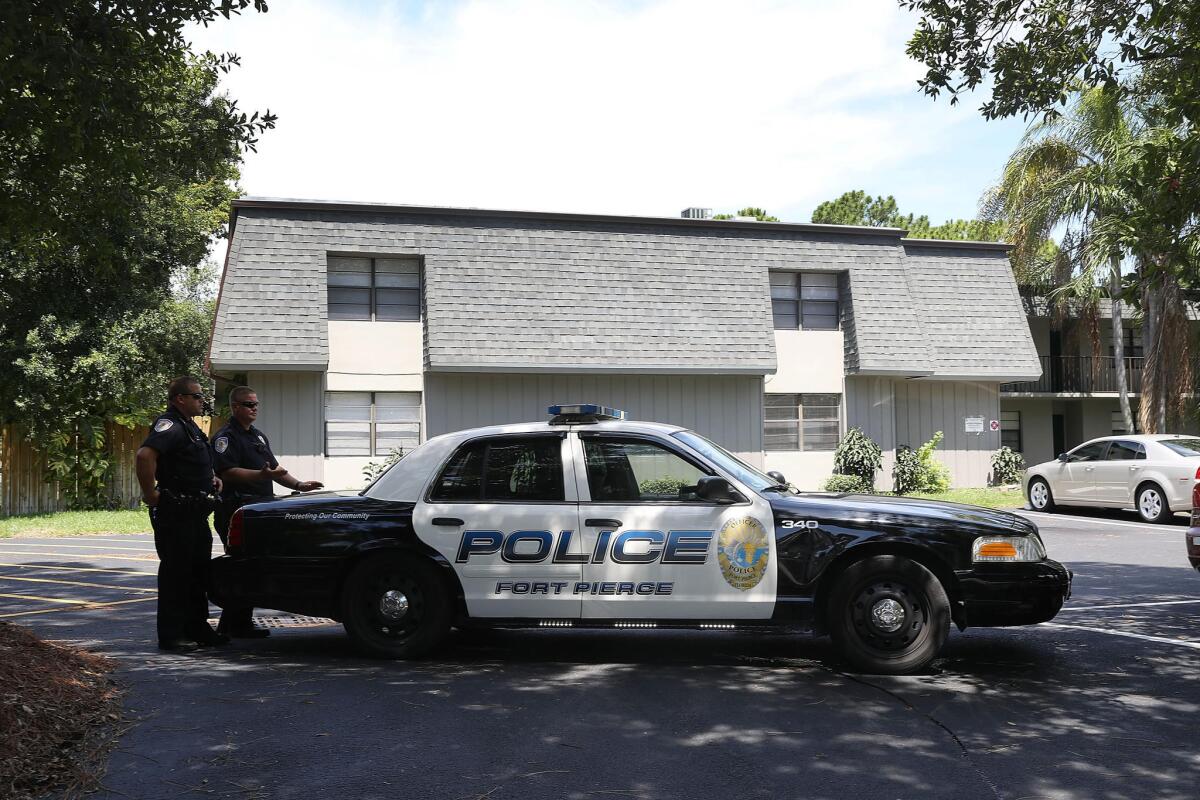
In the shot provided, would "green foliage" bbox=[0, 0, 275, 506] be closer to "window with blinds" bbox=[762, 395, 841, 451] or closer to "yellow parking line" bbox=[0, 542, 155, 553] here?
"yellow parking line" bbox=[0, 542, 155, 553]

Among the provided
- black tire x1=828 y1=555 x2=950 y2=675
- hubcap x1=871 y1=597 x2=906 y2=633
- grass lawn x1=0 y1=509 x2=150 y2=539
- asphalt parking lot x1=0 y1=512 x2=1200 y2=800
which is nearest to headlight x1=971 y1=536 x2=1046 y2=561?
black tire x1=828 y1=555 x2=950 y2=675

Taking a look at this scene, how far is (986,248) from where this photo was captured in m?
26.8

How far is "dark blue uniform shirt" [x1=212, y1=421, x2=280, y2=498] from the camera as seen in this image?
8578 millimetres

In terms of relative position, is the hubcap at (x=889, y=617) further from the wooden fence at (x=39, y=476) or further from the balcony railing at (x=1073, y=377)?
the balcony railing at (x=1073, y=377)

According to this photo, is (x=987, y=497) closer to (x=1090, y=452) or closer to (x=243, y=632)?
(x=1090, y=452)

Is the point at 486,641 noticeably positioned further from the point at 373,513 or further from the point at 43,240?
the point at 43,240

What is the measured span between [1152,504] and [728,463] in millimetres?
12634

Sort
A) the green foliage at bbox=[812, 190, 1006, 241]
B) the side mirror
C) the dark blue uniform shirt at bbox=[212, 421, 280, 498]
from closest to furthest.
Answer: the side mirror
the dark blue uniform shirt at bbox=[212, 421, 280, 498]
the green foliage at bbox=[812, 190, 1006, 241]

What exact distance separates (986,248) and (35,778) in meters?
25.7

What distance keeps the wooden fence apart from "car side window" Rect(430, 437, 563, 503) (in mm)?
16255

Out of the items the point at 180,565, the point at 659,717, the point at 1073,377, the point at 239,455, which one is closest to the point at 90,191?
the point at 239,455

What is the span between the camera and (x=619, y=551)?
23.4ft

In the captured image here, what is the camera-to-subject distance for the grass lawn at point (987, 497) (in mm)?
20991

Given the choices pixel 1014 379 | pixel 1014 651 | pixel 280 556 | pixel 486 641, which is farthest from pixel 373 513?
pixel 1014 379
